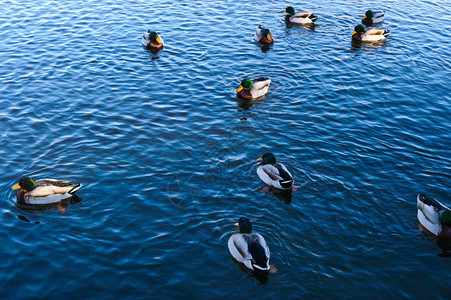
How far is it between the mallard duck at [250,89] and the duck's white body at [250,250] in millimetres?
9621

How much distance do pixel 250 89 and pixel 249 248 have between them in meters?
10.5

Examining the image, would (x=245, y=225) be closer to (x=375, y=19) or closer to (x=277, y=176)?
(x=277, y=176)

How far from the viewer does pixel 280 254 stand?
13.3m

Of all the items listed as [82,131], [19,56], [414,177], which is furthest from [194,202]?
[19,56]

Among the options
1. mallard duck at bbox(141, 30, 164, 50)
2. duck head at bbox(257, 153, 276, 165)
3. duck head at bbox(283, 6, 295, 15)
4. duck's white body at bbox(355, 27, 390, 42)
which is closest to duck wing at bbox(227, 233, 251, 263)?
duck head at bbox(257, 153, 276, 165)

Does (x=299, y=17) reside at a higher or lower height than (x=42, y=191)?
lower

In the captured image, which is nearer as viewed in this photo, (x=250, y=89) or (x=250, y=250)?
(x=250, y=250)

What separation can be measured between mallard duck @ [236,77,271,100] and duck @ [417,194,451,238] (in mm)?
9528

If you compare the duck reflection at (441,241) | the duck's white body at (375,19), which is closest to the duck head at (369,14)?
the duck's white body at (375,19)

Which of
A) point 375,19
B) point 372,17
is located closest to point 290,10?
point 372,17

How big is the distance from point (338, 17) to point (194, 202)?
71.2 ft

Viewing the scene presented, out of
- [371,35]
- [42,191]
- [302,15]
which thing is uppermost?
[42,191]

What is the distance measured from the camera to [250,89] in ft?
71.4

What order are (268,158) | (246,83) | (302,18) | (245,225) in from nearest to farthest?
1. (245,225)
2. (268,158)
3. (246,83)
4. (302,18)
